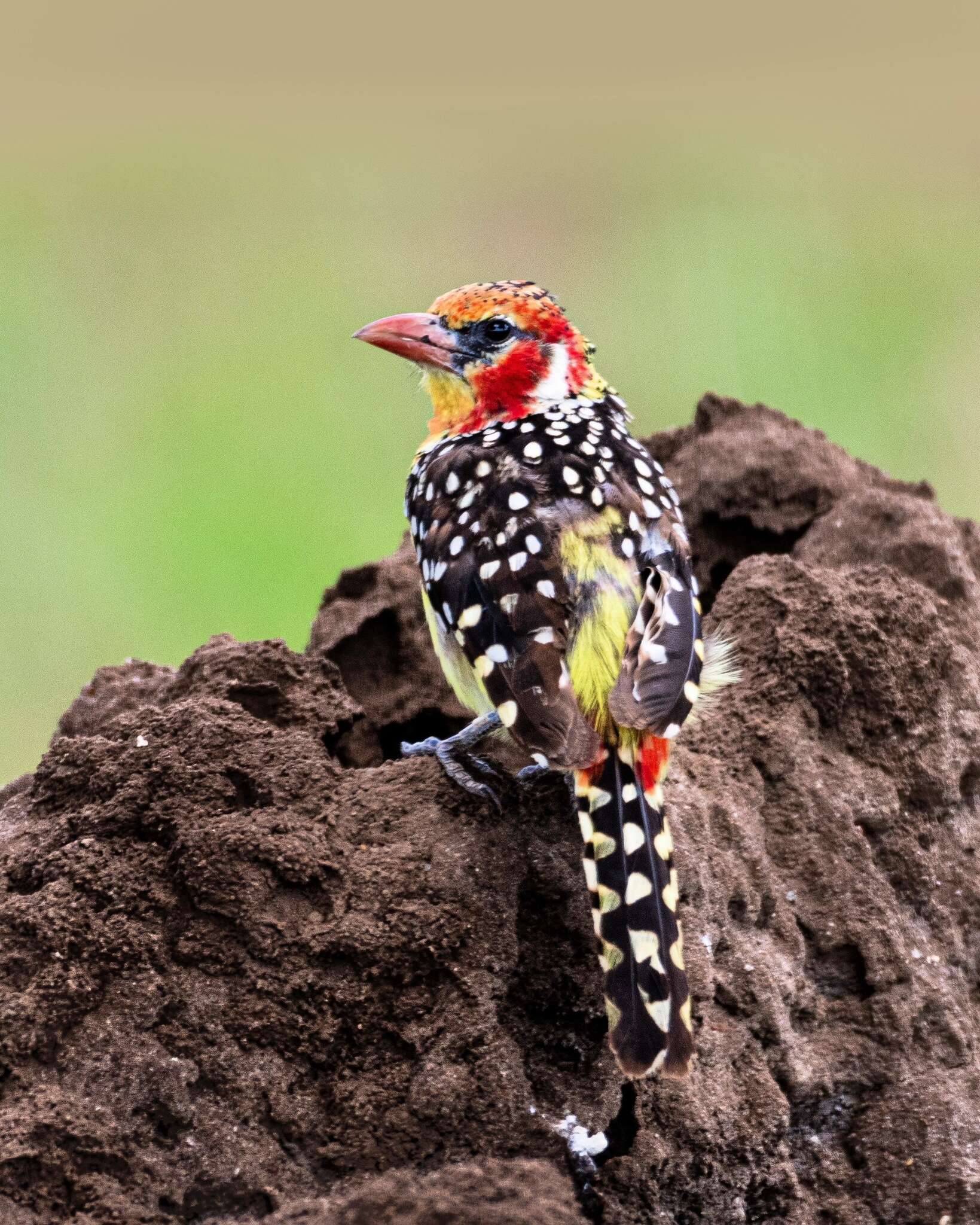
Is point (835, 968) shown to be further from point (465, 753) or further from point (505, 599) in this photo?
point (505, 599)

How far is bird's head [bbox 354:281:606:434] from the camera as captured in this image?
4594 mm

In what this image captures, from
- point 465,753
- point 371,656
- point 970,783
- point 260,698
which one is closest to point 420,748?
point 465,753

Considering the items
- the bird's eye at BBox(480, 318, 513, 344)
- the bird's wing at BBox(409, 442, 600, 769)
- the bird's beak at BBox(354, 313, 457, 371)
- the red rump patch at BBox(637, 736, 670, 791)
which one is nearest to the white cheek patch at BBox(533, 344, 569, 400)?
the bird's eye at BBox(480, 318, 513, 344)

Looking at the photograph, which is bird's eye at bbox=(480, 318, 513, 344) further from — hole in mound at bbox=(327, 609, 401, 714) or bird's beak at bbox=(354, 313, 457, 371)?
hole in mound at bbox=(327, 609, 401, 714)

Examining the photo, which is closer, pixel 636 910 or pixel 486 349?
pixel 636 910

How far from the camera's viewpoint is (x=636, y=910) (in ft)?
10.9

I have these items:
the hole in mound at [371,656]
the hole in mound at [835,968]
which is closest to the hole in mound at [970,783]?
the hole in mound at [835,968]

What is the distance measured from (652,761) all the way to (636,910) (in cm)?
39

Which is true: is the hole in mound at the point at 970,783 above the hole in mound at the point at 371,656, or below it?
below

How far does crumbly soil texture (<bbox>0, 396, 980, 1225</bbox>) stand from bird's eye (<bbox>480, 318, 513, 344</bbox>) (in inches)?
38.3

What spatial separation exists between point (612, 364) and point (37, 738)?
16.1ft

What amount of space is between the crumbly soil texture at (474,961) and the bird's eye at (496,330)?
38.3 inches

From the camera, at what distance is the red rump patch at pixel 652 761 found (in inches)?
140

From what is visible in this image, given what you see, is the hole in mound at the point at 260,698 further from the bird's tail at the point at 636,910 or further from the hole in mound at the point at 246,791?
the bird's tail at the point at 636,910
